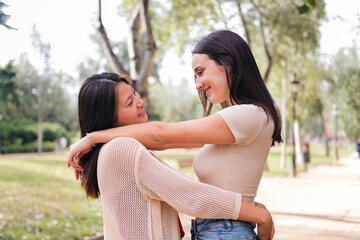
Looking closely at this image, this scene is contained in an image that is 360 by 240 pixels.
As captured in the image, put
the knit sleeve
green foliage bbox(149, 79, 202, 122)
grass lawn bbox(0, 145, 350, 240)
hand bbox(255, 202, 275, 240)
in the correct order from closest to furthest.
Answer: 1. the knit sleeve
2. hand bbox(255, 202, 275, 240)
3. grass lawn bbox(0, 145, 350, 240)
4. green foliage bbox(149, 79, 202, 122)

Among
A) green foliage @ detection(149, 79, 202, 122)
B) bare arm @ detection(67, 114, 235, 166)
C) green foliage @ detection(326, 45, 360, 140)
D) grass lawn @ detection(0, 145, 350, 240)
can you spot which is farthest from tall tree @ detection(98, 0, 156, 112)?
green foliage @ detection(149, 79, 202, 122)

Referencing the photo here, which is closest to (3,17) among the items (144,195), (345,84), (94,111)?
(94,111)

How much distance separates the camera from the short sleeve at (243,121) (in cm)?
179

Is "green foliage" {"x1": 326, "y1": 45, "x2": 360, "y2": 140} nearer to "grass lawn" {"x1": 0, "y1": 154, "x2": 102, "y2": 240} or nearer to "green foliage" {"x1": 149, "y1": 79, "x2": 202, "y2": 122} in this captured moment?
"grass lawn" {"x1": 0, "y1": 154, "x2": 102, "y2": 240}

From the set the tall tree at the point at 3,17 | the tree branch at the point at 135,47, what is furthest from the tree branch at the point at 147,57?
the tall tree at the point at 3,17

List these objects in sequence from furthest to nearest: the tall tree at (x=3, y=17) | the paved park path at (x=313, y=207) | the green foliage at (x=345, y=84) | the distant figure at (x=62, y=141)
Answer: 1. the distant figure at (x=62, y=141)
2. the green foliage at (x=345, y=84)
3. the paved park path at (x=313, y=207)
4. the tall tree at (x=3, y=17)

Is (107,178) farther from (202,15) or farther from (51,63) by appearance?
(51,63)

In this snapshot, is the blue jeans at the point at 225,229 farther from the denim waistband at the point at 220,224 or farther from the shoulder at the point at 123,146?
the shoulder at the point at 123,146

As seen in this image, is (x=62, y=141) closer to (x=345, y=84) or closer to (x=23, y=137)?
(x=23, y=137)

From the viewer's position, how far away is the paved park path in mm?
6872

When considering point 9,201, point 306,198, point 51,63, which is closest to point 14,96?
point 51,63

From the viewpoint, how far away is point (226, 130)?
179 centimetres

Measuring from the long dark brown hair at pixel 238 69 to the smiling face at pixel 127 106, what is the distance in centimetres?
47

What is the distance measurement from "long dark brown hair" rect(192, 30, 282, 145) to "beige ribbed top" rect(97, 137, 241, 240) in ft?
1.75
